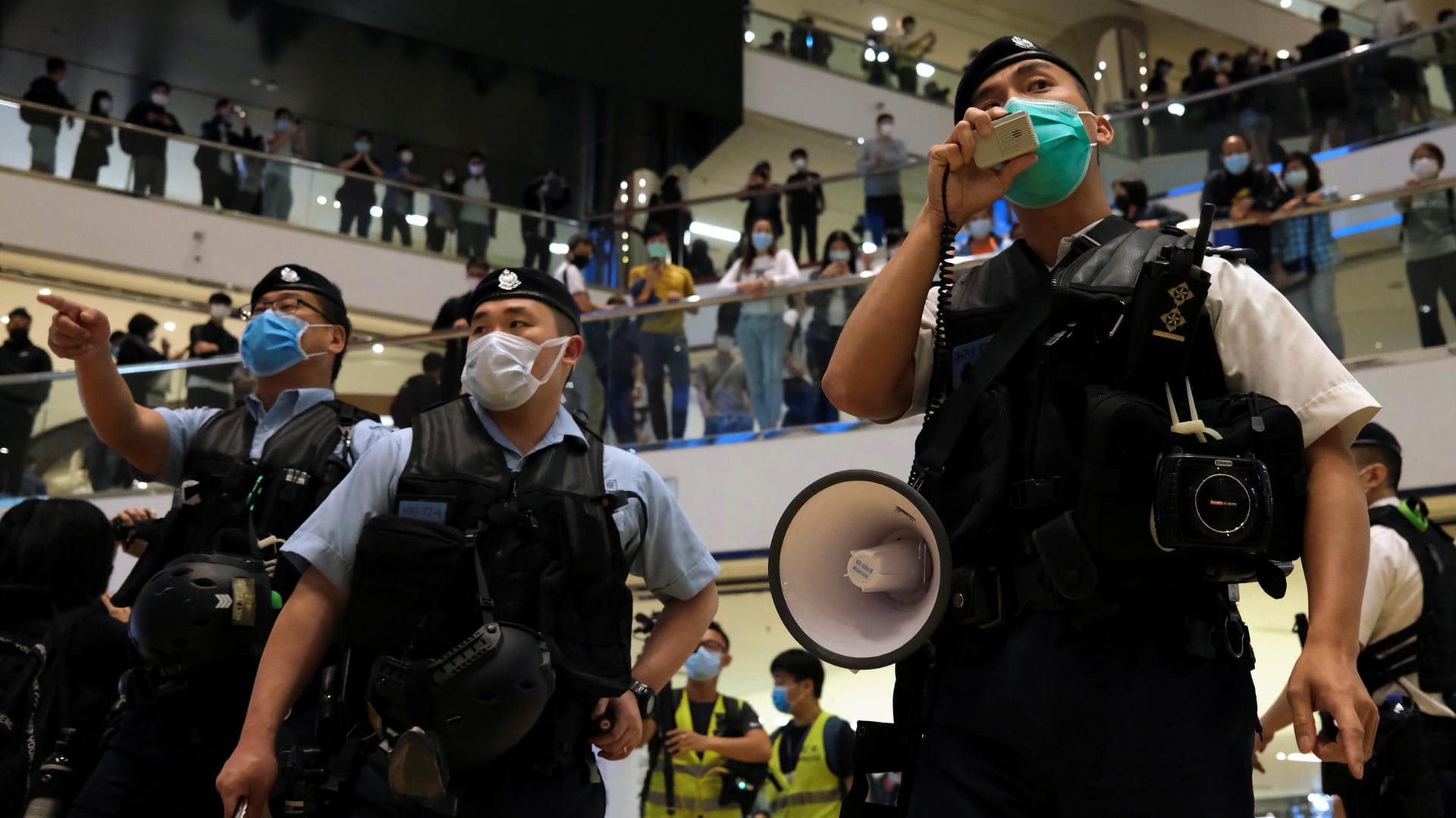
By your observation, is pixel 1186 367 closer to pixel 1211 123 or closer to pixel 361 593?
pixel 361 593

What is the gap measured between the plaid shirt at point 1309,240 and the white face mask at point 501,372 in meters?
5.37

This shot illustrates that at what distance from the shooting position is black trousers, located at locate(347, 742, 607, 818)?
231 centimetres

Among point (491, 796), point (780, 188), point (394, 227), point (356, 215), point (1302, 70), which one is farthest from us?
point (394, 227)

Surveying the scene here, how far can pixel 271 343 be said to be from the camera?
3.42 meters

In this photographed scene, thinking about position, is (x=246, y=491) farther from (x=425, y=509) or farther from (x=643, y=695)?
(x=643, y=695)

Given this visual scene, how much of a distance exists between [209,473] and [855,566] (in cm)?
199

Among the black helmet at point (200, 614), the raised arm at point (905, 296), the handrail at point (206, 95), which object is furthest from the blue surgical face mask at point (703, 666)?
the handrail at point (206, 95)

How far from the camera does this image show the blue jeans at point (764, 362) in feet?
26.4

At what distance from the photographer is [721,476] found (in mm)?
8516

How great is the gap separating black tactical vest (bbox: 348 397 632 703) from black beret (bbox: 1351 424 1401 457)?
2582 millimetres

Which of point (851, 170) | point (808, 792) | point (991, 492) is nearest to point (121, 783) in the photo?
point (991, 492)

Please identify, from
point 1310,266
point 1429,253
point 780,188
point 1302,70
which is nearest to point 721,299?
point 1310,266

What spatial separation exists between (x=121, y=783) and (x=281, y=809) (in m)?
A: 0.71

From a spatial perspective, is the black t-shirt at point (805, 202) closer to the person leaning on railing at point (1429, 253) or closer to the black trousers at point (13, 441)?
the person leaning on railing at point (1429, 253)
